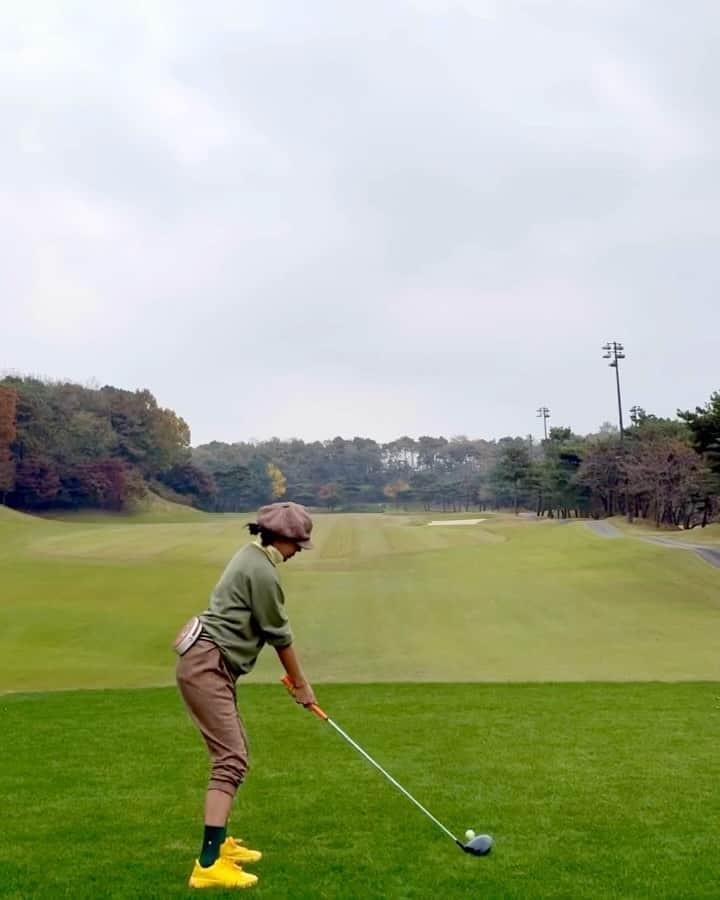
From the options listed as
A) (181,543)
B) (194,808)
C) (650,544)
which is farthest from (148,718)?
(181,543)

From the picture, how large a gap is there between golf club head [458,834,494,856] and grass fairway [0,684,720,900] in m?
0.08

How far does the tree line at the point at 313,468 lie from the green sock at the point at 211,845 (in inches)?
939

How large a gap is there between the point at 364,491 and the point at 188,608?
4087 inches

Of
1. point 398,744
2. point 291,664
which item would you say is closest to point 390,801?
point 291,664

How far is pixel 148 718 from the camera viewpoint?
1062 centimetres

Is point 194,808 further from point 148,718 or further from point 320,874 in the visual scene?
point 148,718

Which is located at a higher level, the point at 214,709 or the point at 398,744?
the point at 214,709

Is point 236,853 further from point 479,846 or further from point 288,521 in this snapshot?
point 288,521

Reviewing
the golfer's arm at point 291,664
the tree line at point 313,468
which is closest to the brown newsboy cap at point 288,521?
the golfer's arm at point 291,664

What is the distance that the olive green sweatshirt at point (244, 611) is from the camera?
16.3 ft

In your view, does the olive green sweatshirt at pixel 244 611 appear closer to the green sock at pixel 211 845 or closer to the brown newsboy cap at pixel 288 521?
the brown newsboy cap at pixel 288 521

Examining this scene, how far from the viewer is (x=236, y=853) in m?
4.96

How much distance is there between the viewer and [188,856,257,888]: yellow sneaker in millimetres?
4621

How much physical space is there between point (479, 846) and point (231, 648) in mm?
1780
